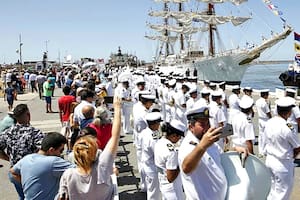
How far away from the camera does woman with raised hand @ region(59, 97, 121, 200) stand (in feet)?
11.0

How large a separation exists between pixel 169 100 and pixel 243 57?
Answer: 39031 mm

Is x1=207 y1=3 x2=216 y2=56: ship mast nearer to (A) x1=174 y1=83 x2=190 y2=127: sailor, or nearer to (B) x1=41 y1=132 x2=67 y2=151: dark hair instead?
(A) x1=174 y1=83 x2=190 y2=127: sailor

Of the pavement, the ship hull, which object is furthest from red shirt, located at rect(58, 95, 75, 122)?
the ship hull

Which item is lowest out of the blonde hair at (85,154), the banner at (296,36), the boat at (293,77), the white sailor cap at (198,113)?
the blonde hair at (85,154)

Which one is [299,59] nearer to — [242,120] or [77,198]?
[242,120]

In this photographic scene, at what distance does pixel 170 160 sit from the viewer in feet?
14.4

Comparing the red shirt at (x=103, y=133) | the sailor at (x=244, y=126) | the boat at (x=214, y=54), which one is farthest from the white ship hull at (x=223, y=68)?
the red shirt at (x=103, y=133)

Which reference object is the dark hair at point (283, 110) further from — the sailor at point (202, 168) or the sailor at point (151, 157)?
the sailor at point (202, 168)

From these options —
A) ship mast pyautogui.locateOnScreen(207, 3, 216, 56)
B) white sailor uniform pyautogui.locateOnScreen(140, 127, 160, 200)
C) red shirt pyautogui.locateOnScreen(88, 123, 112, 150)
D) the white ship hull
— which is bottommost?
white sailor uniform pyautogui.locateOnScreen(140, 127, 160, 200)

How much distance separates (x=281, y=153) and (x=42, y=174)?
311 cm

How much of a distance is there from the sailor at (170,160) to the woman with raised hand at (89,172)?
107 centimetres

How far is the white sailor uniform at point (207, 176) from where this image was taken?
3328 millimetres

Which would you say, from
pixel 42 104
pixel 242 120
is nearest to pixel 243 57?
pixel 42 104

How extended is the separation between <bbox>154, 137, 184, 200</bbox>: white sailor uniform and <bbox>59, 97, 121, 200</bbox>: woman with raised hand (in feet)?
3.63
